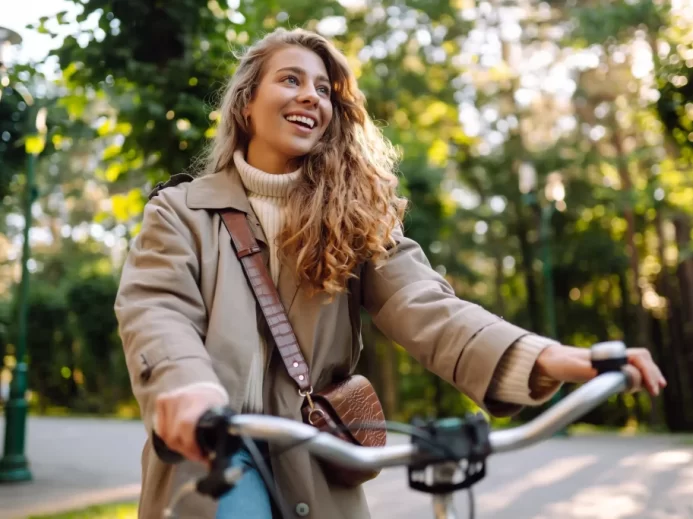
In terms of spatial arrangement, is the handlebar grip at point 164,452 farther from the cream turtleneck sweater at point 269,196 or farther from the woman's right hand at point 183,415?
the cream turtleneck sweater at point 269,196

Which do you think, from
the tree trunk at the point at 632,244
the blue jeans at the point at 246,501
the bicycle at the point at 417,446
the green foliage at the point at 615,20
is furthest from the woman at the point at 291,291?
the tree trunk at the point at 632,244

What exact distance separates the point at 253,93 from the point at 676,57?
6.50 meters

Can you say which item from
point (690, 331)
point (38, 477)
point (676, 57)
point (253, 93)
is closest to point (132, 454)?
point (38, 477)

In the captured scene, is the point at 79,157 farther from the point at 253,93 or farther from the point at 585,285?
the point at 253,93

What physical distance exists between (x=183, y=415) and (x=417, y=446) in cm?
43

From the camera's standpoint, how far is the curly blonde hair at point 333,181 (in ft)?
6.99

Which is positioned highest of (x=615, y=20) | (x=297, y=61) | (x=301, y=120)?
(x=615, y=20)

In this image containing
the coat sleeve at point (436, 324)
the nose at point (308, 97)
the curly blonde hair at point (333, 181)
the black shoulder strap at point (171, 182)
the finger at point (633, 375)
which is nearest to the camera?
the finger at point (633, 375)

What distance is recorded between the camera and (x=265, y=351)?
2.05 meters

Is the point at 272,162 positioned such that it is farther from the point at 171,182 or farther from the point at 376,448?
the point at 376,448

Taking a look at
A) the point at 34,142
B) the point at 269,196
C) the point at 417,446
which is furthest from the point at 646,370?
the point at 34,142

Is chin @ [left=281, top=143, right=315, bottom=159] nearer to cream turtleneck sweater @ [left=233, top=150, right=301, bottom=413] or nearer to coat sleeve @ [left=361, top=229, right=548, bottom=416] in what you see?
cream turtleneck sweater @ [left=233, top=150, right=301, bottom=413]

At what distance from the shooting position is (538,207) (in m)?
22.5

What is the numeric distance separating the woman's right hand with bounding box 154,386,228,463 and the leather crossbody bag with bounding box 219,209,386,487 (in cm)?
47
